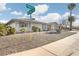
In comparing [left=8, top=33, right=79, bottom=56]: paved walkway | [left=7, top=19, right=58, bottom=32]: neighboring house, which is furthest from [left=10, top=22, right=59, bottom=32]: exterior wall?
[left=8, top=33, right=79, bottom=56]: paved walkway

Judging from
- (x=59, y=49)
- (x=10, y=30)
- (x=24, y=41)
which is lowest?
(x=59, y=49)

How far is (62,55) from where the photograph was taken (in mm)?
3850

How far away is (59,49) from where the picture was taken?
12.8 ft

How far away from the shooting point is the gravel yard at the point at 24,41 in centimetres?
387

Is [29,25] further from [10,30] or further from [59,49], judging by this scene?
[59,49]

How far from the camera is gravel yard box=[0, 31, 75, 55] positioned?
12.7ft

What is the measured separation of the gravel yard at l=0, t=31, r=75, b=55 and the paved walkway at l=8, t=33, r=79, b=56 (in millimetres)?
71

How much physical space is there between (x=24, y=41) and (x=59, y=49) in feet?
1.71

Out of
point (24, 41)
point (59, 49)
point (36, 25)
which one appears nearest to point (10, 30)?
point (24, 41)

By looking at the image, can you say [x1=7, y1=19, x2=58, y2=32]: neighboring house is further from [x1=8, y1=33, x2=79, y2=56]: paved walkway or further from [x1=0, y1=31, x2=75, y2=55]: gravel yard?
[x1=8, y1=33, x2=79, y2=56]: paved walkway

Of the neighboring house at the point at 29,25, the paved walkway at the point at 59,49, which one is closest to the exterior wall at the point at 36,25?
the neighboring house at the point at 29,25

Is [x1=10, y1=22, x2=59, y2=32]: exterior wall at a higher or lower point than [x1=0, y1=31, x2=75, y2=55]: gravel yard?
higher

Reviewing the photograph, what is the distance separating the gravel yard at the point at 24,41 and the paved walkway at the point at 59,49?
7cm

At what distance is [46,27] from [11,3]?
619 mm
